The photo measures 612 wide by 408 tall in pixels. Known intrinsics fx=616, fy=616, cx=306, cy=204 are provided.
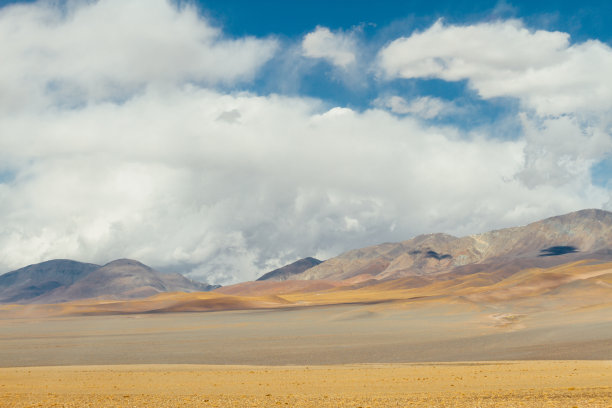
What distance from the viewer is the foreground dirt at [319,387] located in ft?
69.5

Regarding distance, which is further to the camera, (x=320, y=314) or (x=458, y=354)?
(x=320, y=314)

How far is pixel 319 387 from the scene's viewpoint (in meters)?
26.0

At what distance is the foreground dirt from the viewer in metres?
21.2

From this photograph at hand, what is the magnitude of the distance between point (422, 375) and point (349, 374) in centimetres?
367

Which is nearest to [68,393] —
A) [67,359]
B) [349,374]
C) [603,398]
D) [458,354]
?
[349,374]

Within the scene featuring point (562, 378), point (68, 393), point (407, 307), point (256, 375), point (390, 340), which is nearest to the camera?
point (68, 393)

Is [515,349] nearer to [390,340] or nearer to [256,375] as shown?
[390,340]

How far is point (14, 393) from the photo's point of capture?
989 inches

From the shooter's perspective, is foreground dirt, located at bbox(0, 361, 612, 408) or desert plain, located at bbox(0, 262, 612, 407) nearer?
foreground dirt, located at bbox(0, 361, 612, 408)

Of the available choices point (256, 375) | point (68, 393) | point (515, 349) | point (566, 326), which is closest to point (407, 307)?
point (566, 326)

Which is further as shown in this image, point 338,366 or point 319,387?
point 338,366

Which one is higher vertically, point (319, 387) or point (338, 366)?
point (319, 387)

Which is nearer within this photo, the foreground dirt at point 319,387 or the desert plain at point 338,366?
the foreground dirt at point 319,387

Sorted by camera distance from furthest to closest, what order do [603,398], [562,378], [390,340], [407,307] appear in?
[407,307] < [390,340] < [562,378] < [603,398]
